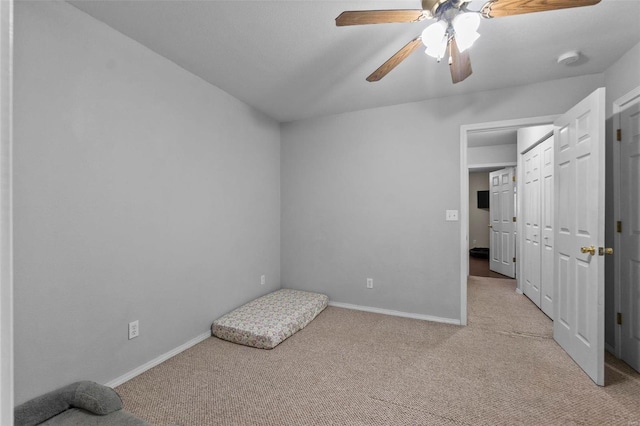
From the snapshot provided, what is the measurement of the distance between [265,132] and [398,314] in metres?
2.68

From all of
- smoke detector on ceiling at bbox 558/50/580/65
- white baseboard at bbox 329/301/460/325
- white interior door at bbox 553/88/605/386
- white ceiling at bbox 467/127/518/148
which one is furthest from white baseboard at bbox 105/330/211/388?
white ceiling at bbox 467/127/518/148

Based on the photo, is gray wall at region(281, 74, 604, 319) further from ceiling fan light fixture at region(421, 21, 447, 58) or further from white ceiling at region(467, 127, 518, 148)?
white ceiling at region(467, 127, 518, 148)

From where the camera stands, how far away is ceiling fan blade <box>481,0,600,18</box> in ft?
4.44

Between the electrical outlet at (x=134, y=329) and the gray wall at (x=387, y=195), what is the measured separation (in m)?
2.03

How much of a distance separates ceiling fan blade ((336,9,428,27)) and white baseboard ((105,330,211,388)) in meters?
2.64

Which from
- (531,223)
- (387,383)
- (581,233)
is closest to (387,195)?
(581,233)

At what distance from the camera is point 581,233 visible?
227cm

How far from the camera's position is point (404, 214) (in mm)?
3428

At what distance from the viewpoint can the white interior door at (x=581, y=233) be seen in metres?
2.07

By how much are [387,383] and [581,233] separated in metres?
1.81

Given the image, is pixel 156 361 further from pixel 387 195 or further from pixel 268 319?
pixel 387 195
